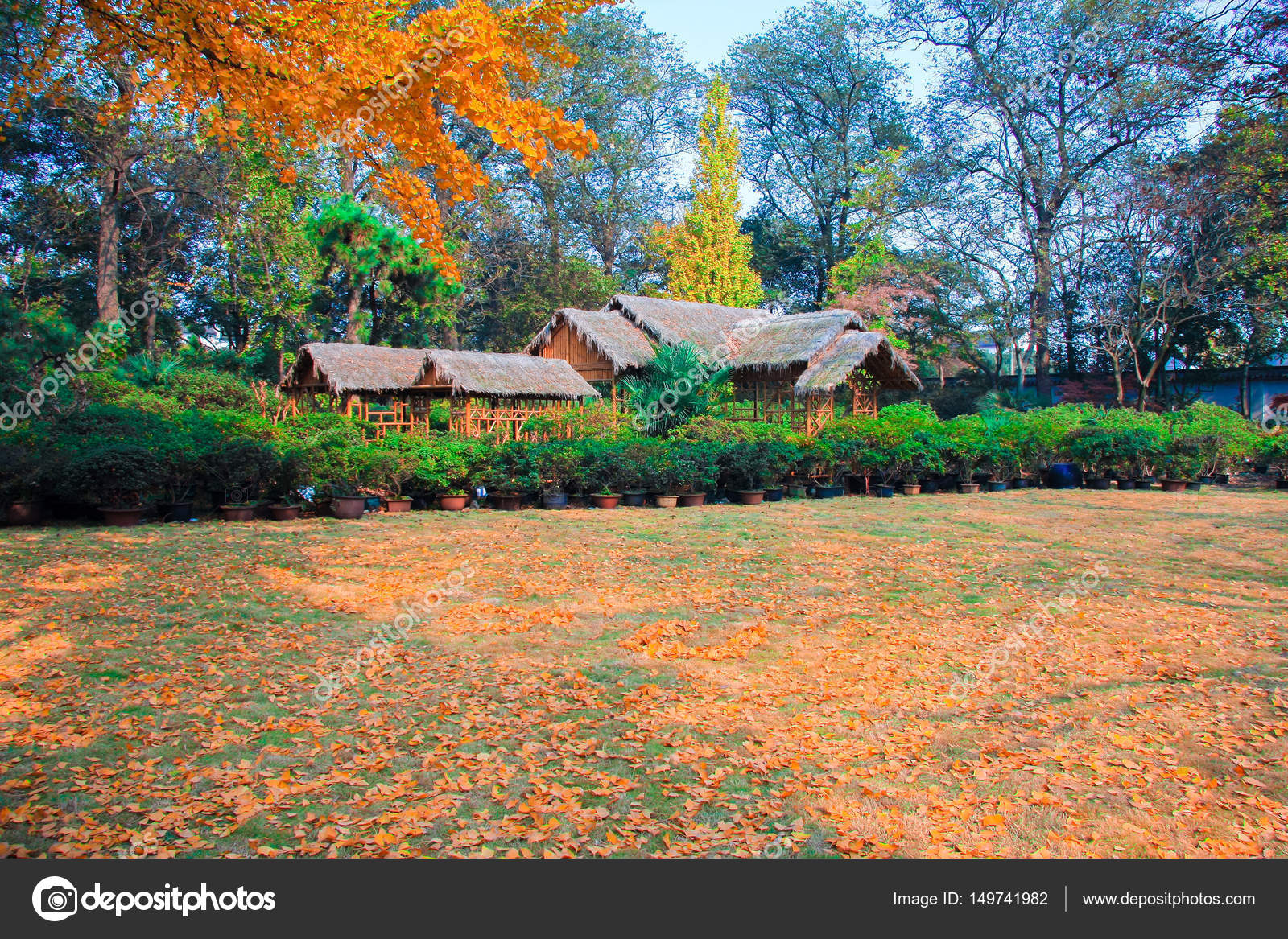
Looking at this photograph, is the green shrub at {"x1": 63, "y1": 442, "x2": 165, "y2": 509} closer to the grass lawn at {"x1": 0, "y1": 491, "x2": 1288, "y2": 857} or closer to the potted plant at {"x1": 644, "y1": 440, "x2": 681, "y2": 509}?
the grass lawn at {"x1": 0, "y1": 491, "x2": 1288, "y2": 857}

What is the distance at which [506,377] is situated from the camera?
76.7 ft

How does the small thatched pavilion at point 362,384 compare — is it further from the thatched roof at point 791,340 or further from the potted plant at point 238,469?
the potted plant at point 238,469

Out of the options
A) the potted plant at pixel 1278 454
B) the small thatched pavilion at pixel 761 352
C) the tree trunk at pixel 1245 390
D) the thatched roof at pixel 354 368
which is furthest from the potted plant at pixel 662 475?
the tree trunk at pixel 1245 390

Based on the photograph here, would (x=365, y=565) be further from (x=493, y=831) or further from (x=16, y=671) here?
(x=493, y=831)

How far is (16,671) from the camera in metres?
5.22

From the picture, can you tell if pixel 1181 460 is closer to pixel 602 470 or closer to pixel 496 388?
pixel 602 470

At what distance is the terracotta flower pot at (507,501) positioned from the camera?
14.3m

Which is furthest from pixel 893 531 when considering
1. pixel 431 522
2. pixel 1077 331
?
pixel 1077 331

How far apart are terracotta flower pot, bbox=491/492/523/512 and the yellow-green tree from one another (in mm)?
25418

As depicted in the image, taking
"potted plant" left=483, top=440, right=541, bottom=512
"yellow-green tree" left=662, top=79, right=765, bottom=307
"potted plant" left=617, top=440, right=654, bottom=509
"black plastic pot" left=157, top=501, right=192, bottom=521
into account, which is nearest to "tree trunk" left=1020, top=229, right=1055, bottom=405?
"yellow-green tree" left=662, top=79, right=765, bottom=307

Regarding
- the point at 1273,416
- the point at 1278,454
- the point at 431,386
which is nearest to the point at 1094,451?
the point at 1278,454

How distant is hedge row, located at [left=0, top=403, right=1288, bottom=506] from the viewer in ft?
37.7
